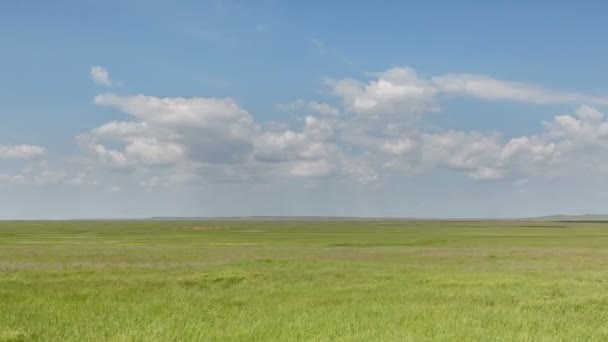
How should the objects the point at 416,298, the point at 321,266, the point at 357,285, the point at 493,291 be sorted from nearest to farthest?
the point at 416,298
the point at 493,291
the point at 357,285
the point at 321,266

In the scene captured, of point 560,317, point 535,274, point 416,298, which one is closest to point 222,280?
point 416,298

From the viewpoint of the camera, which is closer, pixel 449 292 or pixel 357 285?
pixel 449 292

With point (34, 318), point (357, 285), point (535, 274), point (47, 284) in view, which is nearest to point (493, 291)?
point (357, 285)

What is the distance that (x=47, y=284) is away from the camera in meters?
27.2

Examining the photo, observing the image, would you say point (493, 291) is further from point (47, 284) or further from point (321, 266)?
point (47, 284)

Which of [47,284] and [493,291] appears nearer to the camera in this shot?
[493,291]

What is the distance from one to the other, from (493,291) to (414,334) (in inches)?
411

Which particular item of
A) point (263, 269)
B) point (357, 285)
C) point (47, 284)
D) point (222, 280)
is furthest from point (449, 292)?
point (47, 284)

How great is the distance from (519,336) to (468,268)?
22.3 meters

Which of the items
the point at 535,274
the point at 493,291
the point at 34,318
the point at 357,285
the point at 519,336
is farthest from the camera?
the point at 535,274

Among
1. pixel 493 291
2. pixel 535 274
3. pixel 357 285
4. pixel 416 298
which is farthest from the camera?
pixel 535 274

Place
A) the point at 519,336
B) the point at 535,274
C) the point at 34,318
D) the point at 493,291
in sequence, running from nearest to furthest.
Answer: the point at 519,336 < the point at 34,318 < the point at 493,291 < the point at 535,274

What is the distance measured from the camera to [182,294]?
24.0 m

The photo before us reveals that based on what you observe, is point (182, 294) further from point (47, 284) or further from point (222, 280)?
point (47, 284)
